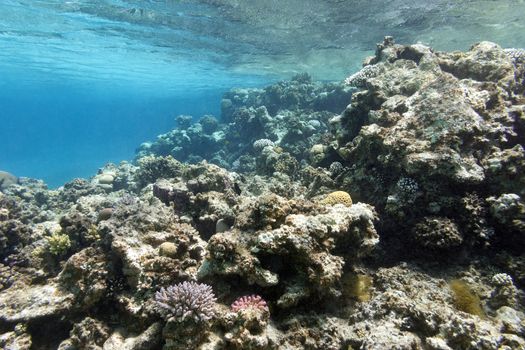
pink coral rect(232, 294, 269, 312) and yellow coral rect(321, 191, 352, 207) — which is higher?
yellow coral rect(321, 191, 352, 207)

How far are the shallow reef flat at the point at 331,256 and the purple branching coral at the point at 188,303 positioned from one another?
2 centimetres

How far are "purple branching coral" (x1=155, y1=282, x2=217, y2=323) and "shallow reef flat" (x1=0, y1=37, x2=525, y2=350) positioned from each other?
0.7 inches

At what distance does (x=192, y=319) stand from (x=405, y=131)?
5410mm

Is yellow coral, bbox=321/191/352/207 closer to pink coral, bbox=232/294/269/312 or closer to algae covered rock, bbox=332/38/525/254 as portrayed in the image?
algae covered rock, bbox=332/38/525/254

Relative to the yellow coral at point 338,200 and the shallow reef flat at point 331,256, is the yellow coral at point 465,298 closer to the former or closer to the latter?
the shallow reef flat at point 331,256

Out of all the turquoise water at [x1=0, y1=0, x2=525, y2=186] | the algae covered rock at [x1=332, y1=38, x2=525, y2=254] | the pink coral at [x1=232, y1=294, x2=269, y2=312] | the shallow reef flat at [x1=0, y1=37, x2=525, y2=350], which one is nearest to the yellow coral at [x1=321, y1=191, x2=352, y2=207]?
the shallow reef flat at [x1=0, y1=37, x2=525, y2=350]

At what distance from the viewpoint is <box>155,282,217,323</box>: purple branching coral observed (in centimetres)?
379

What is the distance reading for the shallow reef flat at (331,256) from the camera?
13.0 feet

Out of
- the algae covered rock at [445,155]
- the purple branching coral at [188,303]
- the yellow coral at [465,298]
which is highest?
the algae covered rock at [445,155]

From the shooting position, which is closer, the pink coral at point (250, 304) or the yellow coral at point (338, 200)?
the pink coral at point (250, 304)

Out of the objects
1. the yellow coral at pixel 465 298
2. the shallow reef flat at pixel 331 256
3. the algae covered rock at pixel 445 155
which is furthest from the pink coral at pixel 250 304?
the algae covered rock at pixel 445 155

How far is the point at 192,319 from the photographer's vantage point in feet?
12.4

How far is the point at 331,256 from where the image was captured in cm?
453

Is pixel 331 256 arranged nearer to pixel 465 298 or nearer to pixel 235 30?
pixel 465 298
